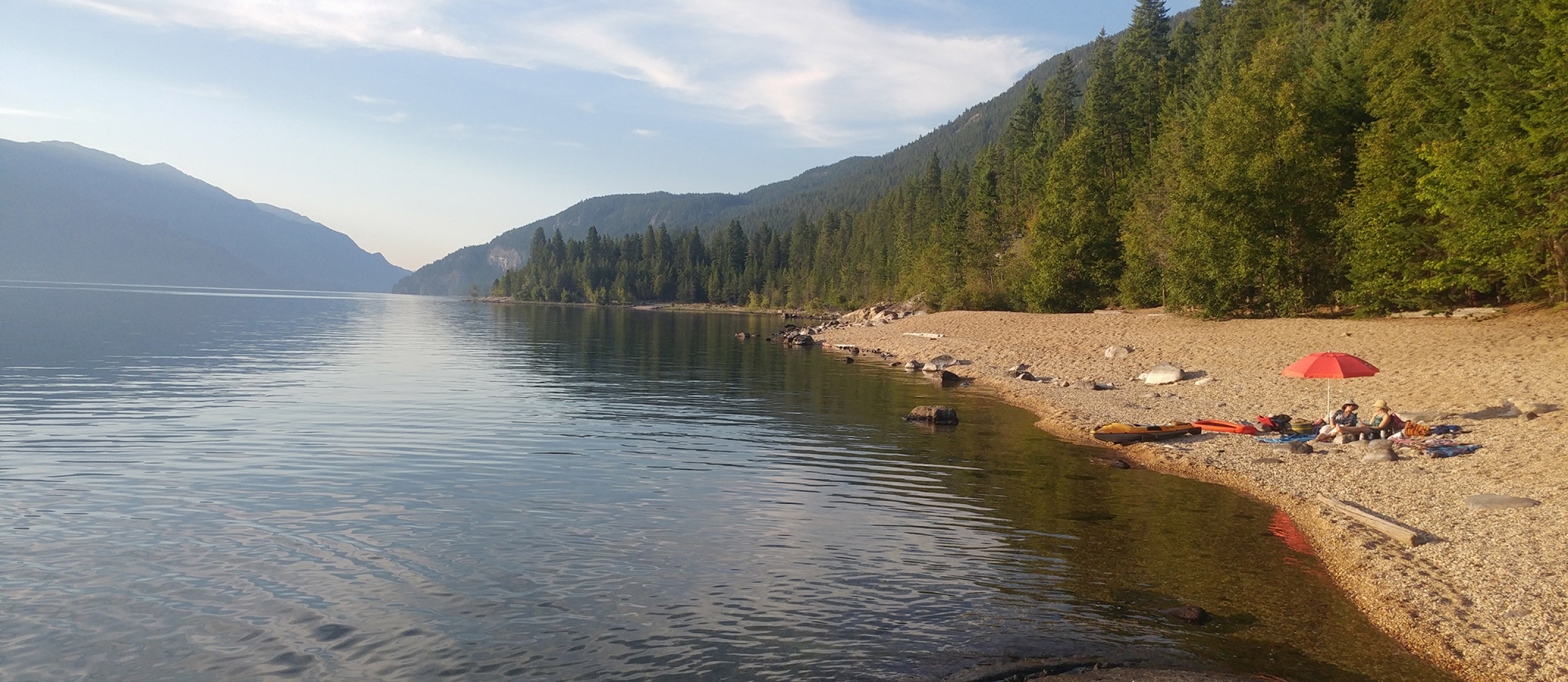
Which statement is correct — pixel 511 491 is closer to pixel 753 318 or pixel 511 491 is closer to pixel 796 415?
pixel 796 415

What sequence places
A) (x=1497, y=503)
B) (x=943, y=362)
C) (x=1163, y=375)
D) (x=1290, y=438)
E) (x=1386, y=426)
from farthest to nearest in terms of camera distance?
(x=943, y=362) < (x=1163, y=375) < (x=1290, y=438) < (x=1386, y=426) < (x=1497, y=503)

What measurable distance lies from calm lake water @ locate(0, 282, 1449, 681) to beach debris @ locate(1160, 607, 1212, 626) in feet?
0.74

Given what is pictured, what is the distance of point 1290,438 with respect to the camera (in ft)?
75.9

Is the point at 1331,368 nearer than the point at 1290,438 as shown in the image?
Yes

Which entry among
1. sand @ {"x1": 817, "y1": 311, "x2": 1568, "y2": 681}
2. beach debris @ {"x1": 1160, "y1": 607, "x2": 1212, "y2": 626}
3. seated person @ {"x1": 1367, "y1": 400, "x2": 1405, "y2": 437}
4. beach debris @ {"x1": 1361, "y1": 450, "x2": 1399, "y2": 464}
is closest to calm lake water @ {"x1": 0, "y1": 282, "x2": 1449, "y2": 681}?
beach debris @ {"x1": 1160, "y1": 607, "x2": 1212, "y2": 626}

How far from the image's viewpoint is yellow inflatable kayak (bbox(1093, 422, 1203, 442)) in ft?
79.5

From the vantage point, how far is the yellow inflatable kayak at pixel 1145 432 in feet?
79.5

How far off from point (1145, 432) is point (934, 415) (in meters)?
7.37

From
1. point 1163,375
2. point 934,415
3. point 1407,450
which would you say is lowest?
point 934,415

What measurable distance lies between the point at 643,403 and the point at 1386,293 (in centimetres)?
3696

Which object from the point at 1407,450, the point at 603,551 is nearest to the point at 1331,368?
the point at 1407,450

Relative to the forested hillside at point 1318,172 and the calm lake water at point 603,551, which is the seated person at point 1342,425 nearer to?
the calm lake water at point 603,551

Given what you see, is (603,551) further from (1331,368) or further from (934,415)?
(1331,368)

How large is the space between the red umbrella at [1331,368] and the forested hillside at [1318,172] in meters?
12.3
